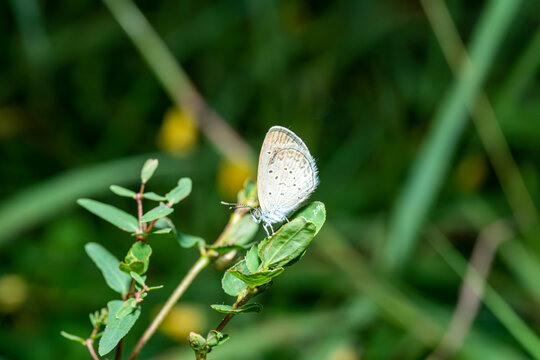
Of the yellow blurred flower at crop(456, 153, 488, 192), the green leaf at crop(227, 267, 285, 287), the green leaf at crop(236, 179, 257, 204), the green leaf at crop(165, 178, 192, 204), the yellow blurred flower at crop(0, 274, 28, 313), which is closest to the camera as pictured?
the green leaf at crop(227, 267, 285, 287)

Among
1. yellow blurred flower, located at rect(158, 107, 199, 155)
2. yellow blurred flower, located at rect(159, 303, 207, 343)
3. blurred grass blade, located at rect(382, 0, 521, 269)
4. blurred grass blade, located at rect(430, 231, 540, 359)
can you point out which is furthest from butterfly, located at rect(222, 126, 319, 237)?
yellow blurred flower, located at rect(158, 107, 199, 155)

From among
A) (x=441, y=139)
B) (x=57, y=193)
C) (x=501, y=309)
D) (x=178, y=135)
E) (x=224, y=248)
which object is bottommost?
(x=224, y=248)

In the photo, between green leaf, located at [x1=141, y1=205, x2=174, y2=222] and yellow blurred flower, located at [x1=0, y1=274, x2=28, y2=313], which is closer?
green leaf, located at [x1=141, y1=205, x2=174, y2=222]

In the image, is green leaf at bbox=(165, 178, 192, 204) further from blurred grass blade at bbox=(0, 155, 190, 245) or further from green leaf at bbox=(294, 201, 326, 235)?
blurred grass blade at bbox=(0, 155, 190, 245)

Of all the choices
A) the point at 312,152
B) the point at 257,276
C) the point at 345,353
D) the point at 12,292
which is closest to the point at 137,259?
the point at 257,276

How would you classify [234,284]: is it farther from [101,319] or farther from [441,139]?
[441,139]

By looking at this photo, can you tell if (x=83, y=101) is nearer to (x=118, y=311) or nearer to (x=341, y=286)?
(x=341, y=286)

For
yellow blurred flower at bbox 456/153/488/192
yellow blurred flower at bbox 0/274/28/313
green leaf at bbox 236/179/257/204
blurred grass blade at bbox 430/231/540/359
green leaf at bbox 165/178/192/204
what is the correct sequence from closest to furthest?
green leaf at bbox 165/178/192/204 → green leaf at bbox 236/179/257/204 → blurred grass blade at bbox 430/231/540/359 → yellow blurred flower at bbox 0/274/28/313 → yellow blurred flower at bbox 456/153/488/192
